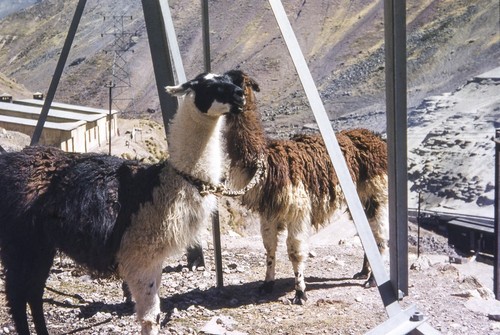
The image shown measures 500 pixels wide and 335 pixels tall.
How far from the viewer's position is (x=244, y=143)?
643cm

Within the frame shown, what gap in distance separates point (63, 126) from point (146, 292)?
15.3 m

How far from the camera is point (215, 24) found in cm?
4562

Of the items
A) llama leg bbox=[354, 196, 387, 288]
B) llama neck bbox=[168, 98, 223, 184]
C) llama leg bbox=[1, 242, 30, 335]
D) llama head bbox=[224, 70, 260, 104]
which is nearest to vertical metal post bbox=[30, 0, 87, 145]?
llama head bbox=[224, 70, 260, 104]

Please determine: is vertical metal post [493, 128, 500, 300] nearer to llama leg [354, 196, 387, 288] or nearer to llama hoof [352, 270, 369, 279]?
llama leg [354, 196, 387, 288]

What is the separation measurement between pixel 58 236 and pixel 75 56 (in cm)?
4469

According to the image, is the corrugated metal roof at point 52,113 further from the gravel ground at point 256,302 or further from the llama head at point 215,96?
the llama head at point 215,96

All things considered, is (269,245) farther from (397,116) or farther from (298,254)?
(397,116)

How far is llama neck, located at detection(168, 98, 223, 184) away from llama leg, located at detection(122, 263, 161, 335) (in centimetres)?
67

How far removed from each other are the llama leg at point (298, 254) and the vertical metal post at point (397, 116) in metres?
2.20

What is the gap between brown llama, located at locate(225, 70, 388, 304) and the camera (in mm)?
6457

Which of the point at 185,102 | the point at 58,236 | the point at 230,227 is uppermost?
the point at 185,102

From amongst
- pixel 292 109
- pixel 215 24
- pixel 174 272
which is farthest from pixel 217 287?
pixel 215 24

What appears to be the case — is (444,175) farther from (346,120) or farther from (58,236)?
(58,236)

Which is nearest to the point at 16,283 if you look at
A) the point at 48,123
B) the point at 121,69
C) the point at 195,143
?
the point at 195,143
